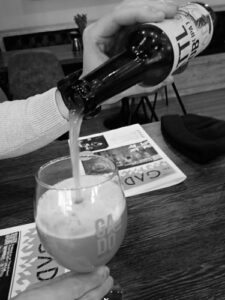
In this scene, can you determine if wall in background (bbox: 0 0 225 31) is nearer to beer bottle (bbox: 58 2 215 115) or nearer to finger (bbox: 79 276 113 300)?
beer bottle (bbox: 58 2 215 115)

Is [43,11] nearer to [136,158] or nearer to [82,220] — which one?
[136,158]

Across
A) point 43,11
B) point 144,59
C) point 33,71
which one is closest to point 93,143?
point 144,59

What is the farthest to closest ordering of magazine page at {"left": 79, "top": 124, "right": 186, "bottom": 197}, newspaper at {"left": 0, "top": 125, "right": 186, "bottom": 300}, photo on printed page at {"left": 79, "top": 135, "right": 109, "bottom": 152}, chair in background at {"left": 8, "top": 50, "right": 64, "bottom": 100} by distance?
chair in background at {"left": 8, "top": 50, "right": 64, "bottom": 100} < photo on printed page at {"left": 79, "top": 135, "right": 109, "bottom": 152} < magazine page at {"left": 79, "top": 124, "right": 186, "bottom": 197} < newspaper at {"left": 0, "top": 125, "right": 186, "bottom": 300}

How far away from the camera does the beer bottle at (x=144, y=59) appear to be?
60 centimetres

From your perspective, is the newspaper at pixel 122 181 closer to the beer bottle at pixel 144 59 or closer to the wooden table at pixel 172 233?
the wooden table at pixel 172 233

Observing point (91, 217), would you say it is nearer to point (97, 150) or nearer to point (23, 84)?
point (97, 150)

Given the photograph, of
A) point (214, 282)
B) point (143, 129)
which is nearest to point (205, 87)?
point (143, 129)

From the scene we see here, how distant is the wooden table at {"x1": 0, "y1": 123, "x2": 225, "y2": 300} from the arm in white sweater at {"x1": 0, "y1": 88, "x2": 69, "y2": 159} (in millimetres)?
86

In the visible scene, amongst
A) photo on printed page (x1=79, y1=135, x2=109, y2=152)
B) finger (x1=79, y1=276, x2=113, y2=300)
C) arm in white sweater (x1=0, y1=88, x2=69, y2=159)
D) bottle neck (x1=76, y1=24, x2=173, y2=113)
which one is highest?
bottle neck (x1=76, y1=24, x2=173, y2=113)

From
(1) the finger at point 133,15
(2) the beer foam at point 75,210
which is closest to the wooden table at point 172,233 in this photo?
(2) the beer foam at point 75,210

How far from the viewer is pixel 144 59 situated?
65 cm

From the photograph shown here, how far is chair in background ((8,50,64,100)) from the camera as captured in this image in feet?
6.77

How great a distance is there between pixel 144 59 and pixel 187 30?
3.9 inches

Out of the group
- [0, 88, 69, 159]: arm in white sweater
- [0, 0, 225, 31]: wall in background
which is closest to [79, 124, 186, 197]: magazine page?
[0, 88, 69, 159]: arm in white sweater
